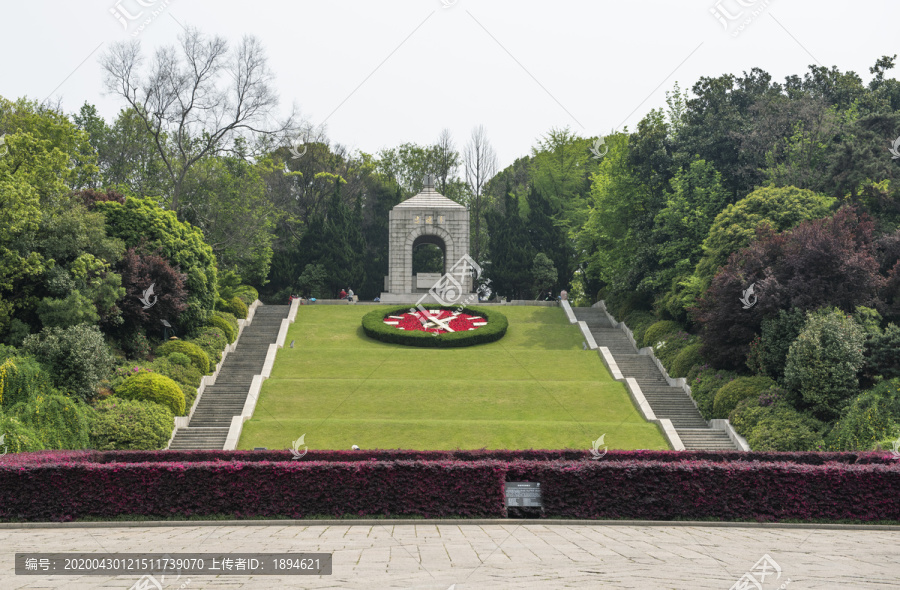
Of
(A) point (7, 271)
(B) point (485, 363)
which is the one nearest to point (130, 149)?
(A) point (7, 271)

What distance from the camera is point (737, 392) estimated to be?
28625 mm

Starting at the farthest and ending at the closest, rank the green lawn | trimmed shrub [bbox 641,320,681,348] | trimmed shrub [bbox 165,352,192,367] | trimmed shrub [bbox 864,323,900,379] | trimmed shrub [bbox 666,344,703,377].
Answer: trimmed shrub [bbox 641,320,681,348], trimmed shrub [bbox 666,344,703,377], trimmed shrub [bbox 165,352,192,367], the green lawn, trimmed shrub [bbox 864,323,900,379]

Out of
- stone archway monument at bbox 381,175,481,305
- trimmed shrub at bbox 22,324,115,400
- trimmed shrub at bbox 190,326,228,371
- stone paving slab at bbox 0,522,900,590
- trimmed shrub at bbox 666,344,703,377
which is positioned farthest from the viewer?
stone archway monument at bbox 381,175,481,305

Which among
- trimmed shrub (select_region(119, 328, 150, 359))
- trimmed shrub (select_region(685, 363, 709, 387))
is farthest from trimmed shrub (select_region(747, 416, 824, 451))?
trimmed shrub (select_region(119, 328, 150, 359))

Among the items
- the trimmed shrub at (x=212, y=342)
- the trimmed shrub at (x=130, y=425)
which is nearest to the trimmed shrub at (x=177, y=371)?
the trimmed shrub at (x=212, y=342)

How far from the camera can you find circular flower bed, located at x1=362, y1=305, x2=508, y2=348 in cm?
3966

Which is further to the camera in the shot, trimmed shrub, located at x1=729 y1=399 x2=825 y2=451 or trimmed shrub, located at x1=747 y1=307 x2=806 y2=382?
trimmed shrub, located at x1=747 y1=307 x2=806 y2=382

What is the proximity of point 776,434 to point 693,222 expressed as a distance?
16323 millimetres

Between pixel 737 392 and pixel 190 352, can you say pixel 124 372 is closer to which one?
pixel 190 352

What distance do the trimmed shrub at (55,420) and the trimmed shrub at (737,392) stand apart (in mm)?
21395

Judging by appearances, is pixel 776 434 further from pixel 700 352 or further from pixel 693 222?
pixel 693 222

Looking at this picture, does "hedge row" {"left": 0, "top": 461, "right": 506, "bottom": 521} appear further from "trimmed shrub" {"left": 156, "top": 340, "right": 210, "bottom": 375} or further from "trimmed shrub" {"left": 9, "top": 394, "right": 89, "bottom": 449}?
"trimmed shrub" {"left": 156, "top": 340, "right": 210, "bottom": 375}

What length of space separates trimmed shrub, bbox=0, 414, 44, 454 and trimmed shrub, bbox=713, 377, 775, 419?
73.3ft

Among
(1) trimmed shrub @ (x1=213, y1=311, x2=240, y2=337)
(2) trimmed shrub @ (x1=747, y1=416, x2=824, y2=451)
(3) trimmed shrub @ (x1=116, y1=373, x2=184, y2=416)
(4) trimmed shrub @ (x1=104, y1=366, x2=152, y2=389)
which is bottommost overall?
(2) trimmed shrub @ (x1=747, y1=416, x2=824, y2=451)
